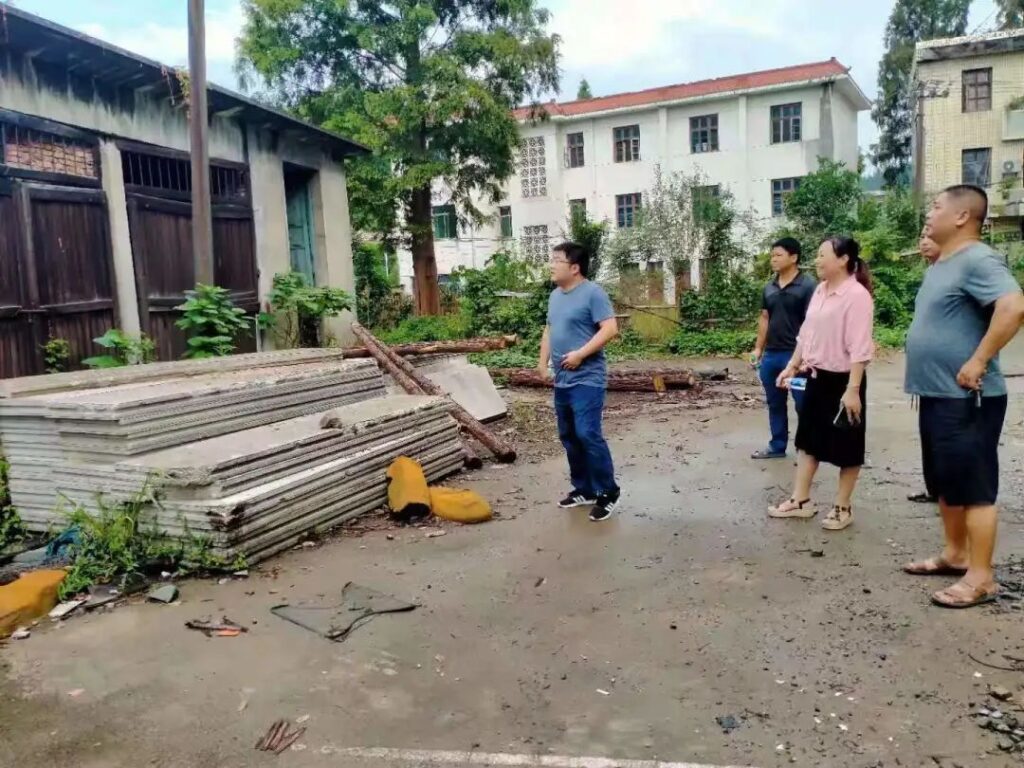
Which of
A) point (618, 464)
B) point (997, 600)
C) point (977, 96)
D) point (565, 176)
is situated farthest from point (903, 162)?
point (997, 600)

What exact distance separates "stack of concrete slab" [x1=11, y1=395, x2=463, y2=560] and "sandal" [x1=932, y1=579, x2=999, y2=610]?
11.0ft

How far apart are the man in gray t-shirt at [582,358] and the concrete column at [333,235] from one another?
745 centimetres

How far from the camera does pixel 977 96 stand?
84.7 feet

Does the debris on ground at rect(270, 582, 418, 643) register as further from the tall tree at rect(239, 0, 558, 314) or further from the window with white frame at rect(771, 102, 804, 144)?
the window with white frame at rect(771, 102, 804, 144)

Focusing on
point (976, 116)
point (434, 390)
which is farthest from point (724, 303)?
point (976, 116)

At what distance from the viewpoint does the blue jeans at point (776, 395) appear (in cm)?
635

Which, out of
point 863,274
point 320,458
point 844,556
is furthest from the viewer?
point 320,458

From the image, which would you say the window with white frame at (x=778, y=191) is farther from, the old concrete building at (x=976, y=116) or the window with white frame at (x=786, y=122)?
the old concrete building at (x=976, y=116)

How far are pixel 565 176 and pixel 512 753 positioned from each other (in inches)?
1195

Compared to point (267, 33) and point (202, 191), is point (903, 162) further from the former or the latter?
point (202, 191)

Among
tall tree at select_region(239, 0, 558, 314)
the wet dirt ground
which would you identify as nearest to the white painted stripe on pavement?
the wet dirt ground

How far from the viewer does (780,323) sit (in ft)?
20.5

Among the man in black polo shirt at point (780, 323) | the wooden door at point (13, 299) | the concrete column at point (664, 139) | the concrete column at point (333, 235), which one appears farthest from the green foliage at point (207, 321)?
the concrete column at point (664, 139)

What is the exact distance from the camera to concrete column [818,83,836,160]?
27.5 m
